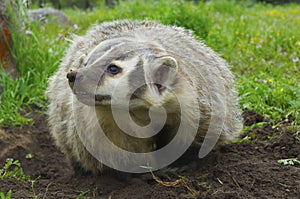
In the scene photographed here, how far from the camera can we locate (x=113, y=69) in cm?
227

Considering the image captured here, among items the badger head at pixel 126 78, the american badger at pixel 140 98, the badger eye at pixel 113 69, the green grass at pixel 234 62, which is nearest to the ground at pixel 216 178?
the american badger at pixel 140 98

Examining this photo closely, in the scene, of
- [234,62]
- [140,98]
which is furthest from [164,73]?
[234,62]

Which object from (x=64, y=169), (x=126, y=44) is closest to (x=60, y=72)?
(x=64, y=169)

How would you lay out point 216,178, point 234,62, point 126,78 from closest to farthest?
point 126,78, point 216,178, point 234,62

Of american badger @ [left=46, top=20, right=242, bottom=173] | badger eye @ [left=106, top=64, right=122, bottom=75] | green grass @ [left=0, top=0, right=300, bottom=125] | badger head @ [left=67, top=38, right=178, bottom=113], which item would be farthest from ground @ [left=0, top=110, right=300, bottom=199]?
badger eye @ [left=106, top=64, right=122, bottom=75]

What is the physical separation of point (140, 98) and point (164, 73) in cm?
17

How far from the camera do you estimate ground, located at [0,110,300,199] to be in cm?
239

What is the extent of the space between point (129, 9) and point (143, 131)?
4.83 meters

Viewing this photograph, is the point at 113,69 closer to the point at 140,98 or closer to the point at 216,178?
the point at 140,98

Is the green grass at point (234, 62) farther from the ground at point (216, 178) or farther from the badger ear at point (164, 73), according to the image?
the badger ear at point (164, 73)

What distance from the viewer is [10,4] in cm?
449

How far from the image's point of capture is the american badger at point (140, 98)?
227 cm

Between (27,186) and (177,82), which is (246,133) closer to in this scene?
(177,82)

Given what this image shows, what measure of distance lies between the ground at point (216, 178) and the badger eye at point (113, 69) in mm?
587
